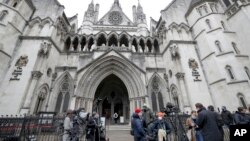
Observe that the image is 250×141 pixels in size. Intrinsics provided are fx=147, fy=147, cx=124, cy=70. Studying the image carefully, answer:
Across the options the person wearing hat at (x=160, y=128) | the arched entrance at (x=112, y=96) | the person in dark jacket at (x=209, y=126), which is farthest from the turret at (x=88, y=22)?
the person in dark jacket at (x=209, y=126)

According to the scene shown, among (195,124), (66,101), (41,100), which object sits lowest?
(195,124)

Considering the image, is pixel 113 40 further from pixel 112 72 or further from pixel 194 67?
pixel 194 67

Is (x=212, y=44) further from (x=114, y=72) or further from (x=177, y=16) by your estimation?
(x=114, y=72)

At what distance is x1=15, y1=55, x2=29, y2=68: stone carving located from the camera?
48.9ft

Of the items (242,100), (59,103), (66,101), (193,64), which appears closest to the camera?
(242,100)

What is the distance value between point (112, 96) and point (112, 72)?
202 inches

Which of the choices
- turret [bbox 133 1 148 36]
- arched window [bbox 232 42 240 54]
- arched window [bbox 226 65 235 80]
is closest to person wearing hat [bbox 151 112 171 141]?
arched window [bbox 226 65 235 80]

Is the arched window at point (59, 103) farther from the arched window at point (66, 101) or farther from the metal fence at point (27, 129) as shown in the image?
the metal fence at point (27, 129)

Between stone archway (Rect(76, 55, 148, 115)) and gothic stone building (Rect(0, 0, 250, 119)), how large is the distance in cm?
11

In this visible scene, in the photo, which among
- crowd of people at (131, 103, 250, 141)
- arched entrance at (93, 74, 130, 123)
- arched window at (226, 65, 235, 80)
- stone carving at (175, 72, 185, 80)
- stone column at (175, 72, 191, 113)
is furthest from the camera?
arched entrance at (93, 74, 130, 123)

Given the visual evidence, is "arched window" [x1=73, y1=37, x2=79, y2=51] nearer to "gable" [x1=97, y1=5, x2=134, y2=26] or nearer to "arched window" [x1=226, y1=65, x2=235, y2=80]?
"gable" [x1=97, y1=5, x2=134, y2=26]

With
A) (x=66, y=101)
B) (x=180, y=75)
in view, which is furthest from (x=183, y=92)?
(x=66, y=101)

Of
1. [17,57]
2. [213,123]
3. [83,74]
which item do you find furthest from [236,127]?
[17,57]

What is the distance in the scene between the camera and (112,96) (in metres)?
21.5
